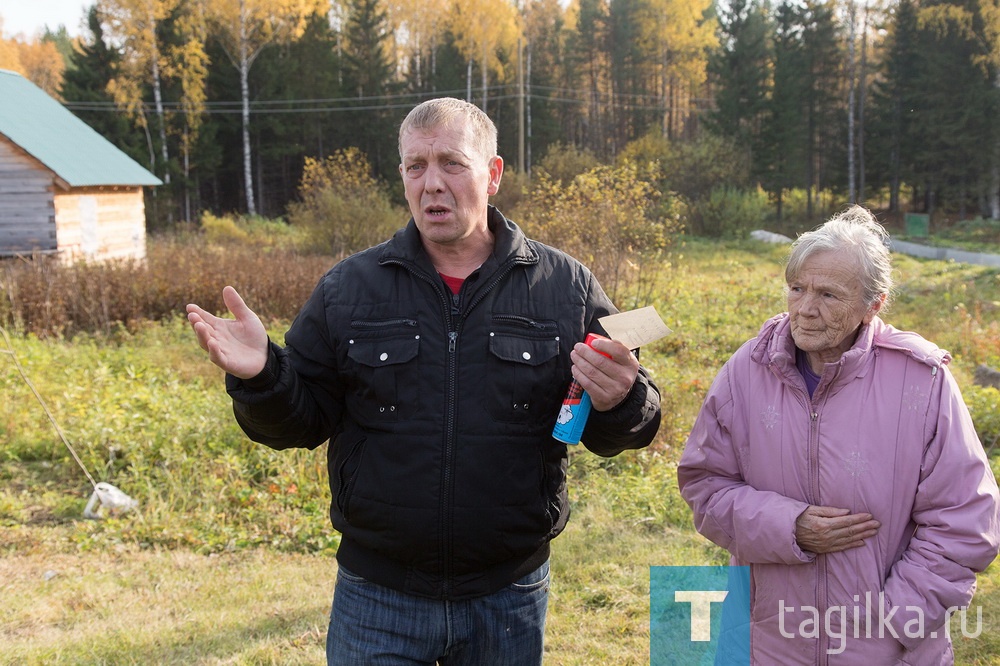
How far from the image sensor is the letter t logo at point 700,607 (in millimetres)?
3836

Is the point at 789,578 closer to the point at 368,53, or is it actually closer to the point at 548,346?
the point at 548,346

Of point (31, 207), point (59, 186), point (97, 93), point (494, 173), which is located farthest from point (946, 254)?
point (97, 93)

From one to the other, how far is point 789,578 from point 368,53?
36514mm

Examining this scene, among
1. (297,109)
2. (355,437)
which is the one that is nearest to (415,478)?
(355,437)

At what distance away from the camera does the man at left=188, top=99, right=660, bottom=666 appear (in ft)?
6.85

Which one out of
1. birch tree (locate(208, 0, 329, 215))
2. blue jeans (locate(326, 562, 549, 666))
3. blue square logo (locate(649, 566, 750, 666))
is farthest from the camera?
birch tree (locate(208, 0, 329, 215))

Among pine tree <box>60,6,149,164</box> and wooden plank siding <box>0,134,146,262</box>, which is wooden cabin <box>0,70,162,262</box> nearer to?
wooden plank siding <box>0,134,146,262</box>

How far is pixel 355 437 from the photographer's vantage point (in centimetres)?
219

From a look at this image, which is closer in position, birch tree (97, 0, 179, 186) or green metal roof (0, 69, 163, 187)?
green metal roof (0, 69, 163, 187)

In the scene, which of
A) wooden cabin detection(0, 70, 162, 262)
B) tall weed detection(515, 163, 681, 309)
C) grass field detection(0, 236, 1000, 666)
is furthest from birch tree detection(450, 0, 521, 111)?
grass field detection(0, 236, 1000, 666)

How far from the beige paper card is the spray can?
0.04 m

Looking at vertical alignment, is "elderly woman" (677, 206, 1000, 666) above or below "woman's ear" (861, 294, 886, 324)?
below

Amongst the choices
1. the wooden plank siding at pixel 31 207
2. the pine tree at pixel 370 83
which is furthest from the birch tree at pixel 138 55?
the wooden plank siding at pixel 31 207

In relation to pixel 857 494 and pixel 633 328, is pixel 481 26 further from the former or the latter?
pixel 857 494
